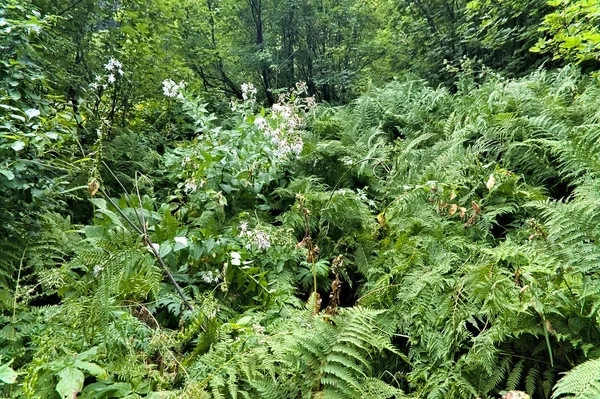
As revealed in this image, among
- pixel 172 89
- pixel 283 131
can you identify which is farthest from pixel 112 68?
pixel 283 131

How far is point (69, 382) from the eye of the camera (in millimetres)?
1072

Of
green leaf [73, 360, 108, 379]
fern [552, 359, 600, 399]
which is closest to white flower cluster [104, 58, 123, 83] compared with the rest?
green leaf [73, 360, 108, 379]

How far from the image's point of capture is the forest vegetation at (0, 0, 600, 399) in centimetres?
122

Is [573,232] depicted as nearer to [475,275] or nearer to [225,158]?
[475,275]

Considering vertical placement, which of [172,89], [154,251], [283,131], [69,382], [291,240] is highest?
[172,89]

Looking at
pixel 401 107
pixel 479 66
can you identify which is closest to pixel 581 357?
pixel 401 107

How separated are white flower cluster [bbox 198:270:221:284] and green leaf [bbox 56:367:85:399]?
0.68 m

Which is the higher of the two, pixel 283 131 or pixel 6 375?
pixel 283 131

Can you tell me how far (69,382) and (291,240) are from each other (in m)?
1.15

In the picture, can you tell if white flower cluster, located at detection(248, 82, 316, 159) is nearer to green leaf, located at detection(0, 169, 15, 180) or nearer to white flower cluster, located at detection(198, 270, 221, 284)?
white flower cluster, located at detection(198, 270, 221, 284)

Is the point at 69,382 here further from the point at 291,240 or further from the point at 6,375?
the point at 291,240

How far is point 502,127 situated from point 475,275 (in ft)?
4.77

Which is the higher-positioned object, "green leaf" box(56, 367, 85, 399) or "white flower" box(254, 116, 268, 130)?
"white flower" box(254, 116, 268, 130)

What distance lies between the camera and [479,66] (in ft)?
15.7
